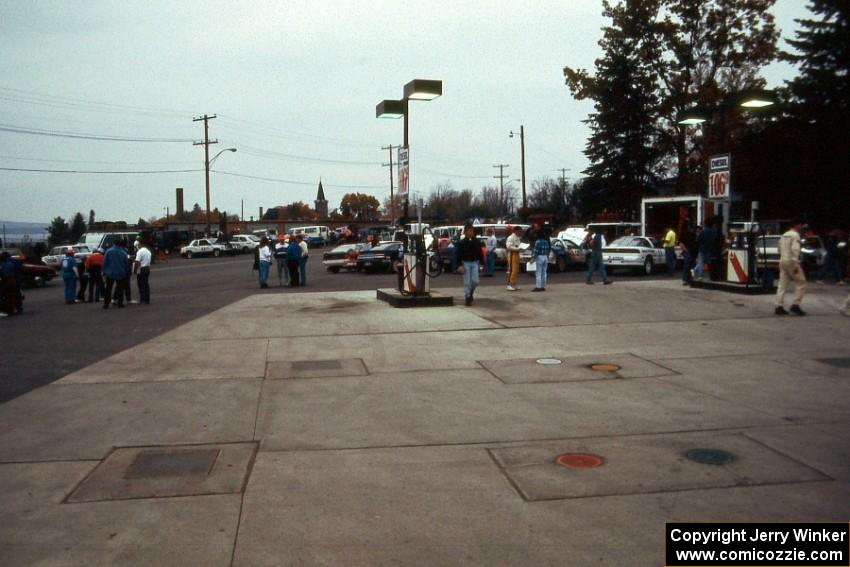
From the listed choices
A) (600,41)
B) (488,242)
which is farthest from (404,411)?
(600,41)

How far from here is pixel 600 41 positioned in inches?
1751

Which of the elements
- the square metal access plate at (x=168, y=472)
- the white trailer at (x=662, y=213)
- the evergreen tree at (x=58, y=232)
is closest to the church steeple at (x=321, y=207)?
the evergreen tree at (x=58, y=232)

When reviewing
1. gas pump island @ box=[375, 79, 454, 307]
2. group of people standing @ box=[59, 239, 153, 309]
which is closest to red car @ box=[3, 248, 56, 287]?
group of people standing @ box=[59, 239, 153, 309]

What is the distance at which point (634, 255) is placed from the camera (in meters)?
28.2

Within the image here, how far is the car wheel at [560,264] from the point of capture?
30.9 metres

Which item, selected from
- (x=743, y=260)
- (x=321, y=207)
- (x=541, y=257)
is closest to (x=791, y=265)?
(x=743, y=260)

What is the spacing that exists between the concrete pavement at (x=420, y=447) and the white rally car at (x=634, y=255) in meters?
15.7

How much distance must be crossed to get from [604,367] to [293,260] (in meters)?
16.6

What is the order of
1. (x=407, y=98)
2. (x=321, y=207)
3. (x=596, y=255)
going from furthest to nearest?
(x=321, y=207)
(x=596, y=255)
(x=407, y=98)

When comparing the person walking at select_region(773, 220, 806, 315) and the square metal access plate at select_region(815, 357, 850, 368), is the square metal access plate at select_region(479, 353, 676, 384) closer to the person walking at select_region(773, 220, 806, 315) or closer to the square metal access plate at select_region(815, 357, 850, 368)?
the square metal access plate at select_region(815, 357, 850, 368)

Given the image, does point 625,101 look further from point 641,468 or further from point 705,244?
point 641,468

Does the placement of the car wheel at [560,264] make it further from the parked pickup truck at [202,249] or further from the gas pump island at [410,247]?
the parked pickup truck at [202,249]

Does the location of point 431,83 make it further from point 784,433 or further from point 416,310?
point 784,433

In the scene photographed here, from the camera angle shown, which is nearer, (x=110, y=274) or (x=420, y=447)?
(x=420, y=447)
